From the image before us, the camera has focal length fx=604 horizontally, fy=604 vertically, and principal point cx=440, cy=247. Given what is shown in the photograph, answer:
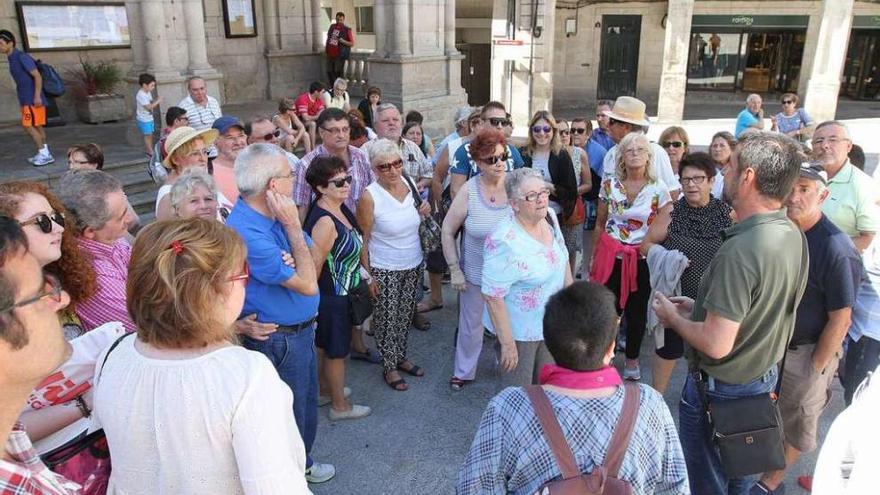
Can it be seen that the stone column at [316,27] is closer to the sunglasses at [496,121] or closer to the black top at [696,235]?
the sunglasses at [496,121]

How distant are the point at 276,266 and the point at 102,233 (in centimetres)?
83

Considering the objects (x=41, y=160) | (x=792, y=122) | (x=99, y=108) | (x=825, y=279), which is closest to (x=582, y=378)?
(x=825, y=279)

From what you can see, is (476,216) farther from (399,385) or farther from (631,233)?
(399,385)

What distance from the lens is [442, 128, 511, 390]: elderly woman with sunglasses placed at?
154 inches

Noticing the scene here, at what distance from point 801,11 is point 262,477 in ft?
75.3

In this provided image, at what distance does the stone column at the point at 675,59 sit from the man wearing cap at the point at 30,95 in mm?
14007

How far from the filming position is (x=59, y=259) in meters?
2.42

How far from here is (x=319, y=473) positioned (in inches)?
134

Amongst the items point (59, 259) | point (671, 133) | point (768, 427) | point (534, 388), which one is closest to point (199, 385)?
point (534, 388)

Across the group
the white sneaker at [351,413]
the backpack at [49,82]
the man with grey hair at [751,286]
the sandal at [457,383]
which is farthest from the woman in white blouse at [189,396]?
the backpack at [49,82]

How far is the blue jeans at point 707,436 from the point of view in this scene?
251cm

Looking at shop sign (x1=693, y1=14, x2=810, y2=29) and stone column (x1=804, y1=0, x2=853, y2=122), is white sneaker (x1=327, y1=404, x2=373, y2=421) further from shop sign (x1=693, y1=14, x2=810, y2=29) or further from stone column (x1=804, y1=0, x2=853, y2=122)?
shop sign (x1=693, y1=14, x2=810, y2=29)

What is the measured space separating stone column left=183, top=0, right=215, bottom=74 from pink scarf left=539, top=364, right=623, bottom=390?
338 inches

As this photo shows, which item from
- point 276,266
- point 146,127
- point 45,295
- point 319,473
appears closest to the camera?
point 45,295
